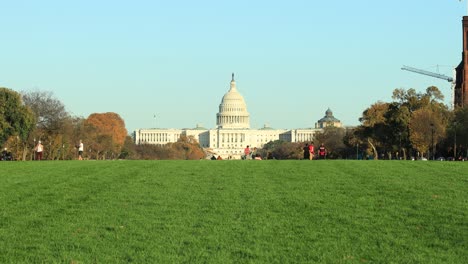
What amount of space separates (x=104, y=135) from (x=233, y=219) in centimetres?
10453

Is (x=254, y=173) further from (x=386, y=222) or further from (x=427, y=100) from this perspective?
(x=427, y=100)

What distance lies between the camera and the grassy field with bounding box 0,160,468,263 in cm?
1488

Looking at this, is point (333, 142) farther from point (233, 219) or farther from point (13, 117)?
point (233, 219)

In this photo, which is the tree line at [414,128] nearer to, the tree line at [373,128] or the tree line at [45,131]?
the tree line at [373,128]

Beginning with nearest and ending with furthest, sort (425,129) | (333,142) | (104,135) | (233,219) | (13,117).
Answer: (233,219), (13,117), (425,129), (104,135), (333,142)

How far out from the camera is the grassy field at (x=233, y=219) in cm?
1488

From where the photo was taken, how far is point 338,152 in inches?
5202

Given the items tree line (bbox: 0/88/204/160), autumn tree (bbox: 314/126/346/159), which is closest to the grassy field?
tree line (bbox: 0/88/204/160)

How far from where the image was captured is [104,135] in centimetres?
12181

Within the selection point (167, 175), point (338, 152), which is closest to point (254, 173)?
point (167, 175)

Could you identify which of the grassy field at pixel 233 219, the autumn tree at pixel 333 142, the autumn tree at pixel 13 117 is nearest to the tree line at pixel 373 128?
the autumn tree at pixel 13 117

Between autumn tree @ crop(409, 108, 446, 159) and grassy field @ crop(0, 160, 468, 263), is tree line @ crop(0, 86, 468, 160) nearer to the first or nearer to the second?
autumn tree @ crop(409, 108, 446, 159)

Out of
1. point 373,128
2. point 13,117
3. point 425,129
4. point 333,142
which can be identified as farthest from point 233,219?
point 333,142

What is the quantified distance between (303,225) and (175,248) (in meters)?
3.30
